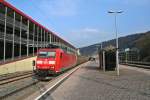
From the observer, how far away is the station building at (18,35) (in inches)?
1548

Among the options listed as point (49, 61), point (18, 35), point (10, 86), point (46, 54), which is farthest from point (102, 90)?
point (18, 35)

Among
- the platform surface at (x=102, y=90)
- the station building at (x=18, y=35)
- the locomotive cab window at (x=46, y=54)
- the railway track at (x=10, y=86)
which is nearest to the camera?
the platform surface at (x=102, y=90)

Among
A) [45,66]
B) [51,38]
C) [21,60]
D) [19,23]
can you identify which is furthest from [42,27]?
[45,66]

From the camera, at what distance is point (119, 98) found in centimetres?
1262

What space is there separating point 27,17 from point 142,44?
54842 millimetres

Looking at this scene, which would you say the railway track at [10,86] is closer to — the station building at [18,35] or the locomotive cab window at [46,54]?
the locomotive cab window at [46,54]

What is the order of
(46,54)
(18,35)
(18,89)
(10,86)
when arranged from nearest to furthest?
(18,89) → (10,86) → (46,54) → (18,35)

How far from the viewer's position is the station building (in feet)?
129

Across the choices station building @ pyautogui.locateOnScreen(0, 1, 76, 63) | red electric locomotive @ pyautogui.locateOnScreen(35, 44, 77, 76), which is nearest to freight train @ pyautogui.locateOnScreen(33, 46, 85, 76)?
red electric locomotive @ pyautogui.locateOnScreen(35, 44, 77, 76)

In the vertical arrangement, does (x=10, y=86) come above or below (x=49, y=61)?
below

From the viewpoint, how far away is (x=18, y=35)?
4972 cm

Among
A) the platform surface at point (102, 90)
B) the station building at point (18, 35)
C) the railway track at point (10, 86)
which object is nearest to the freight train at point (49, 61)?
the railway track at point (10, 86)

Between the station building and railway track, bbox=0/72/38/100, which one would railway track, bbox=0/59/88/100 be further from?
the station building

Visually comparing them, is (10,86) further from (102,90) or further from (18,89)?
(102,90)
